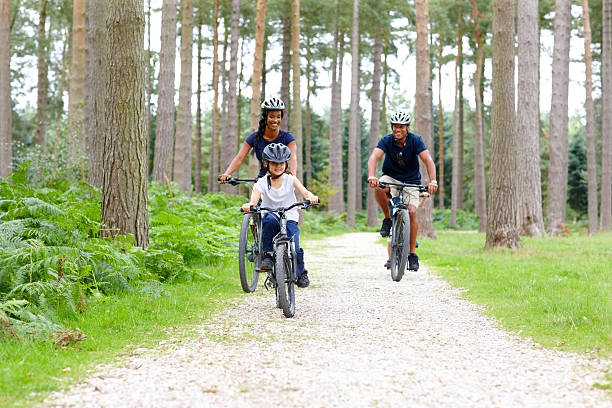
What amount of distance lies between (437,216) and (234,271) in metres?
32.1

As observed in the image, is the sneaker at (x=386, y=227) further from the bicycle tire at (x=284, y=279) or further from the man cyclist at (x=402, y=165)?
the bicycle tire at (x=284, y=279)

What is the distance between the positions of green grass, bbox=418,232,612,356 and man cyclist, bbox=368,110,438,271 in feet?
4.07

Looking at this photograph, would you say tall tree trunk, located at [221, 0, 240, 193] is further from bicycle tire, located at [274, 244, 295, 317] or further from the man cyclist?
bicycle tire, located at [274, 244, 295, 317]

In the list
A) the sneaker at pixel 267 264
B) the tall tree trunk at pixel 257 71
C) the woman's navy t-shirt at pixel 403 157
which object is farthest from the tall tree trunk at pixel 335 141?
the sneaker at pixel 267 264

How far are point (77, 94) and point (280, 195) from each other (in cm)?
1021

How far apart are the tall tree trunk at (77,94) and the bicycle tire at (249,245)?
228 inches

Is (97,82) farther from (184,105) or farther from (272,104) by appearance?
(184,105)

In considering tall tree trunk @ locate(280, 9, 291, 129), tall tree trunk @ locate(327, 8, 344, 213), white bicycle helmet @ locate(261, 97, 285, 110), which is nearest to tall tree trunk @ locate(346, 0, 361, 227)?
tall tree trunk @ locate(327, 8, 344, 213)

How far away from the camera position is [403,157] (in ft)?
27.7

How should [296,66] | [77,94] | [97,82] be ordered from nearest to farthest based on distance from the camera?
[97,82], [77,94], [296,66]

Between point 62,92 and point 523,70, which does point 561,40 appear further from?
point 62,92

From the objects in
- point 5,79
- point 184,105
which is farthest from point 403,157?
point 5,79

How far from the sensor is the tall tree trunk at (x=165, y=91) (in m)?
16.1

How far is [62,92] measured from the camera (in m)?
37.8
